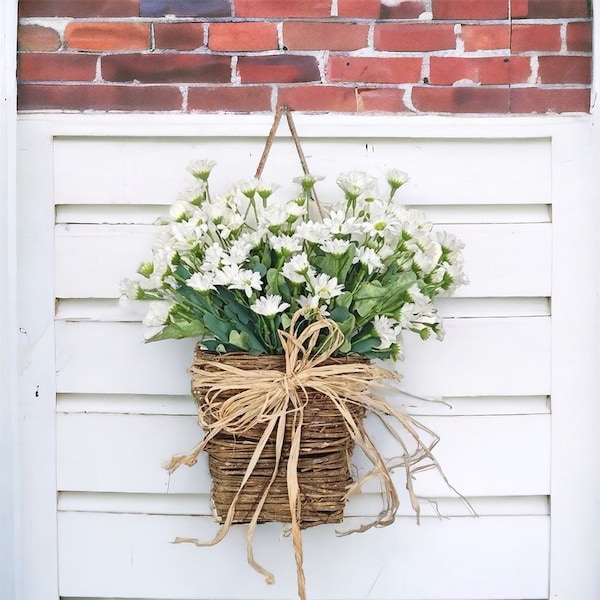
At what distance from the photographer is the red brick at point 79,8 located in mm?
1375

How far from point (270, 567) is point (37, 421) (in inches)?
20.9

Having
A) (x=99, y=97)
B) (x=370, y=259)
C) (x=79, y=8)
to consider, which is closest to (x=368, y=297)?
(x=370, y=259)

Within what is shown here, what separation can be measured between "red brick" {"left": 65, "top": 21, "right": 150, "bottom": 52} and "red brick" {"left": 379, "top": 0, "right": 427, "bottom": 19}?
451 mm

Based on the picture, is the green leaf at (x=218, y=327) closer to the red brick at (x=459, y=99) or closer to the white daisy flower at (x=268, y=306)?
the white daisy flower at (x=268, y=306)

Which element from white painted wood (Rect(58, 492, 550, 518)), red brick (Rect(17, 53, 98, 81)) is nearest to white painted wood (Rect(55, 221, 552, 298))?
red brick (Rect(17, 53, 98, 81))

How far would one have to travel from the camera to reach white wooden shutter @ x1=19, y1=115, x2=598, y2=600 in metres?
1.38

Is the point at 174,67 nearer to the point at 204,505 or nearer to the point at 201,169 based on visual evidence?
the point at 201,169

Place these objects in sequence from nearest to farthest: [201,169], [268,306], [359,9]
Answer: [268,306]
[201,169]
[359,9]

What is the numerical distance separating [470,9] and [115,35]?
68 cm

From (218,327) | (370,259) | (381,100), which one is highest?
(381,100)

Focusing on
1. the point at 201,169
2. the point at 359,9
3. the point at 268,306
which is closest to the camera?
the point at 268,306

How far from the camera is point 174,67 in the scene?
4.51 feet

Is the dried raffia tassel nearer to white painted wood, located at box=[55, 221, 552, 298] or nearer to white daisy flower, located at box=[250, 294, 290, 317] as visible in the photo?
white daisy flower, located at box=[250, 294, 290, 317]

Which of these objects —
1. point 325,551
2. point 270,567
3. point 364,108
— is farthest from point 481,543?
point 364,108
